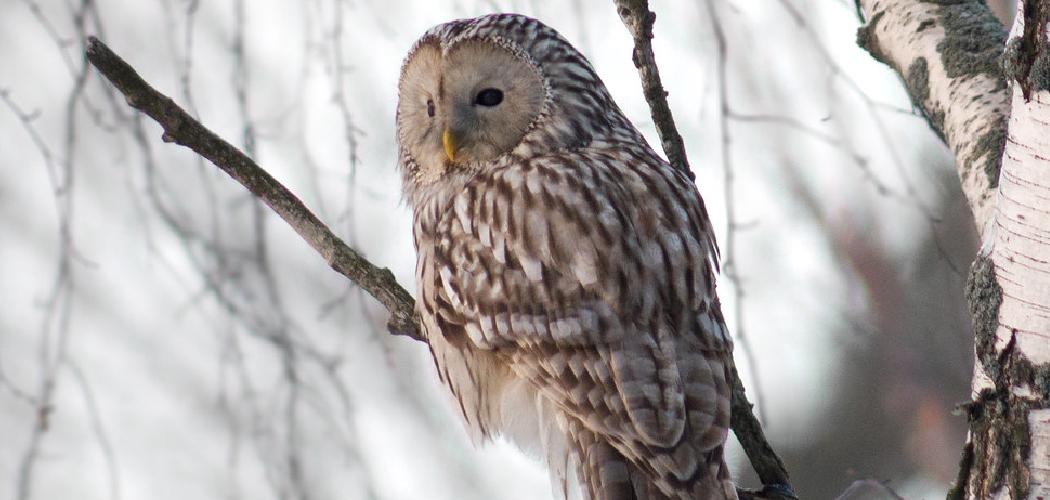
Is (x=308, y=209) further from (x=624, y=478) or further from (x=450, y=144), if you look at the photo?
(x=624, y=478)

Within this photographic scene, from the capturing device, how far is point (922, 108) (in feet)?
8.60

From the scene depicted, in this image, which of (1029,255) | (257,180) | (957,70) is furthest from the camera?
(957,70)

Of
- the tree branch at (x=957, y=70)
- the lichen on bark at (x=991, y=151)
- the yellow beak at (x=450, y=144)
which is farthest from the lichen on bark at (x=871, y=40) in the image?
the yellow beak at (x=450, y=144)

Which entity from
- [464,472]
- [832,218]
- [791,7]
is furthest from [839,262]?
[791,7]

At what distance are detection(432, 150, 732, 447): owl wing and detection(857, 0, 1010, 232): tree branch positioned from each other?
0.53 metres

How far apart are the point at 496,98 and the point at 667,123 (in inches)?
18.6

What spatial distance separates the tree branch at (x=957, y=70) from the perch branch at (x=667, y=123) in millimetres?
549

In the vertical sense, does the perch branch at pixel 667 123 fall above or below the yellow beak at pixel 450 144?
below

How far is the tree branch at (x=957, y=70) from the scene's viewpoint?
227 centimetres

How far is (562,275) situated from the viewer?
93.5 inches

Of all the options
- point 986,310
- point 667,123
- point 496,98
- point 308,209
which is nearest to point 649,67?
point 667,123

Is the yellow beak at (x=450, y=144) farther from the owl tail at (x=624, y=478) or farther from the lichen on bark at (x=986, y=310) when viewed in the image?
the lichen on bark at (x=986, y=310)

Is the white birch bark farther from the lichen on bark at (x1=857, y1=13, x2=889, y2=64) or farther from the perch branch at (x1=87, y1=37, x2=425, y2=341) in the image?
the perch branch at (x1=87, y1=37, x2=425, y2=341)

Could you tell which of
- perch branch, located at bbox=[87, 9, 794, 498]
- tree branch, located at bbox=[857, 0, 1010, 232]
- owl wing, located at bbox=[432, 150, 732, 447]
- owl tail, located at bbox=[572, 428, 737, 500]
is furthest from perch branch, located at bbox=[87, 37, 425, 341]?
tree branch, located at bbox=[857, 0, 1010, 232]
